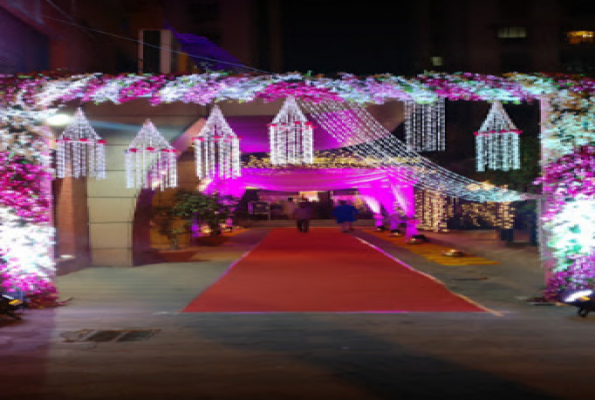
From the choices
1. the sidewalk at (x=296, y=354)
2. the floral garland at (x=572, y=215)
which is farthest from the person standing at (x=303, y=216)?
the floral garland at (x=572, y=215)

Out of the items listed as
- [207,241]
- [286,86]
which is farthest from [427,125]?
[207,241]

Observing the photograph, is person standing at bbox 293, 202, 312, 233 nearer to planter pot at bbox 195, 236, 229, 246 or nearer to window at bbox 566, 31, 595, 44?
planter pot at bbox 195, 236, 229, 246

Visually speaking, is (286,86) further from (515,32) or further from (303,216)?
(515,32)

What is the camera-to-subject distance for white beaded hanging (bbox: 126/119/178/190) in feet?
43.6

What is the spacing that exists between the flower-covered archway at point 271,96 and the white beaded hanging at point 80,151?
8.83ft

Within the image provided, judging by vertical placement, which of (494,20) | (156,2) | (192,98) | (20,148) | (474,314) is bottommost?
(474,314)

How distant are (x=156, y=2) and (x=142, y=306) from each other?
441 inches

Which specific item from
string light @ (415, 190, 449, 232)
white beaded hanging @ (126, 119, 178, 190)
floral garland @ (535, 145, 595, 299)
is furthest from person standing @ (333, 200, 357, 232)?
floral garland @ (535, 145, 595, 299)

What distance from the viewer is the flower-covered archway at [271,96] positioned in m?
8.02

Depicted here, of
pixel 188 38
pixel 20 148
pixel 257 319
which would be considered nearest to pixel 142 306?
pixel 257 319

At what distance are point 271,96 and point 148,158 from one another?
19.7ft

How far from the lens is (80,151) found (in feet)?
42.7

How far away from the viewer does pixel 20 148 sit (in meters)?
8.01

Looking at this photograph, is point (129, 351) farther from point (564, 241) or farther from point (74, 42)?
point (74, 42)
